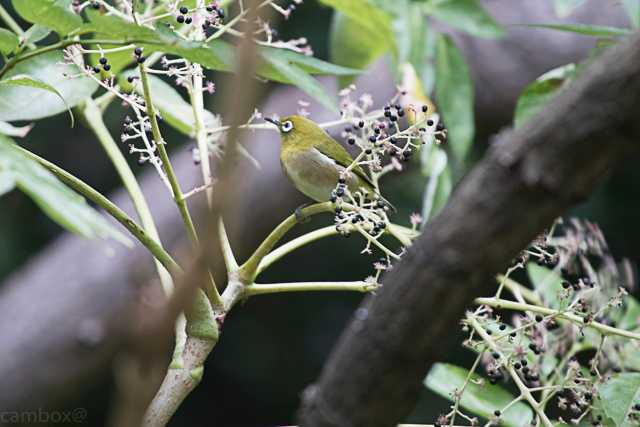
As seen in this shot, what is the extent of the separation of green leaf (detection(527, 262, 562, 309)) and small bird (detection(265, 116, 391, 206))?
335mm

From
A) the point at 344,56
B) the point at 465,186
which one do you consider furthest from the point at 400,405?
the point at 344,56

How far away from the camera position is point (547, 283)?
128 centimetres

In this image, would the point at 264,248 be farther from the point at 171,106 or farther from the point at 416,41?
the point at 416,41

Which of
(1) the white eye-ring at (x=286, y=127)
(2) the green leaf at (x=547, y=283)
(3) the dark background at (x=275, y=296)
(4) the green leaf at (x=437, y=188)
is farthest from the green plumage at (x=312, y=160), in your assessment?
(3) the dark background at (x=275, y=296)

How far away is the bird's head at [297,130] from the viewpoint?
1.29 metres

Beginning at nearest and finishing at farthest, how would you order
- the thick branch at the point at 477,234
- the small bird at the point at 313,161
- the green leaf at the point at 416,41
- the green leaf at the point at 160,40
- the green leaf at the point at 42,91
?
the thick branch at the point at 477,234 < the green leaf at the point at 160,40 < the green leaf at the point at 42,91 < the small bird at the point at 313,161 < the green leaf at the point at 416,41

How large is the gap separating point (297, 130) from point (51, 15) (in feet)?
2.08

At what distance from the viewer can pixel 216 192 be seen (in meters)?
0.33

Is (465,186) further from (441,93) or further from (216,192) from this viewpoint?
(441,93)

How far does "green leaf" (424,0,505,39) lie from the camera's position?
1.51 meters

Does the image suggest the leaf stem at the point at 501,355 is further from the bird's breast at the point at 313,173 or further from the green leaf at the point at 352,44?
the green leaf at the point at 352,44

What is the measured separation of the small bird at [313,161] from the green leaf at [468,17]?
373 millimetres

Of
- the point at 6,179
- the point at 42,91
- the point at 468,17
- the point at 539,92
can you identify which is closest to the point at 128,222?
the point at 6,179

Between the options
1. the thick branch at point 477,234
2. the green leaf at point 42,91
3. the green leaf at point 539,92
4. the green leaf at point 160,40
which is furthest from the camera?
the green leaf at point 539,92
